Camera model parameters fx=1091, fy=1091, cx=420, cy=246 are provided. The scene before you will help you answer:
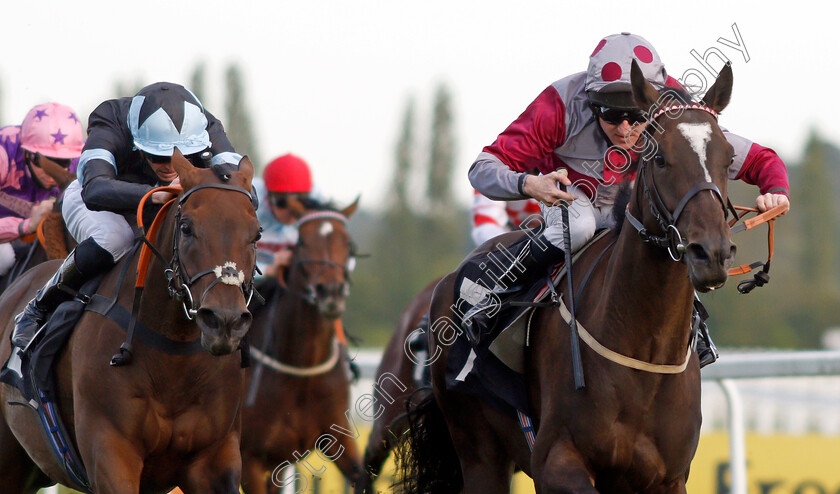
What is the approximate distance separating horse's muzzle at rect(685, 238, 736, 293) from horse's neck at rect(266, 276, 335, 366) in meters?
4.47

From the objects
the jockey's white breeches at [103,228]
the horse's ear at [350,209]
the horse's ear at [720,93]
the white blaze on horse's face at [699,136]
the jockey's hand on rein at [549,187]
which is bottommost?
the horse's ear at [350,209]

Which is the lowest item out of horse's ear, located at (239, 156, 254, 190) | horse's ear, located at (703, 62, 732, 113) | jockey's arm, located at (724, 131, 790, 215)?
jockey's arm, located at (724, 131, 790, 215)

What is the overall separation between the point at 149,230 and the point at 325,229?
3.68m

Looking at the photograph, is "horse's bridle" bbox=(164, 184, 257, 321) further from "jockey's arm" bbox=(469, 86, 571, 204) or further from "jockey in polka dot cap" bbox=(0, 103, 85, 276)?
"jockey in polka dot cap" bbox=(0, 103, 85, 276)

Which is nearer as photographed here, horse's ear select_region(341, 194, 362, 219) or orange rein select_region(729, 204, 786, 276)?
orange rein select_region(729, 204, 786, 276)

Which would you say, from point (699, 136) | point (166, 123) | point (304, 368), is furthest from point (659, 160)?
point (304, 368)

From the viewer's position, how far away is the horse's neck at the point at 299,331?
25.1ft

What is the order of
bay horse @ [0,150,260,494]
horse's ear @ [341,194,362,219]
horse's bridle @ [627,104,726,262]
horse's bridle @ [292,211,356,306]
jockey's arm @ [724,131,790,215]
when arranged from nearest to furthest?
horse's bridle @ [627,104,726,262] < bay horse @ [0,150,260,494] < jockey's arm @ [724,131,790,215] < horse's bridle @ [292,211,356,306] < horse's ear @ [341,194,362,219]

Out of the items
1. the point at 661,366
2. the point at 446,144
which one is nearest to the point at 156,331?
the point at 661,366

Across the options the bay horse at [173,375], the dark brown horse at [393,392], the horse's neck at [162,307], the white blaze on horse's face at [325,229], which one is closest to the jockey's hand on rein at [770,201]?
the bay horse at [173,375]

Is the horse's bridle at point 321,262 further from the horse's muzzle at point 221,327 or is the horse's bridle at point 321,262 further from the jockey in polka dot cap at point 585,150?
the horse's muzzle at point 221,327

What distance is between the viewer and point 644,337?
4059mm

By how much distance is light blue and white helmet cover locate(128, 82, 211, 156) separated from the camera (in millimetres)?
4828

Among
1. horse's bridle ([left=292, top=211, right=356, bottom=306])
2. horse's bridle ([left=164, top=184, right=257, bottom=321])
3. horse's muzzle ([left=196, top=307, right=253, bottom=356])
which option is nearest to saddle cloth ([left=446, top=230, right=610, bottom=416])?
horse's bridle ([left=164, top=184, right=257, bottom=321])
